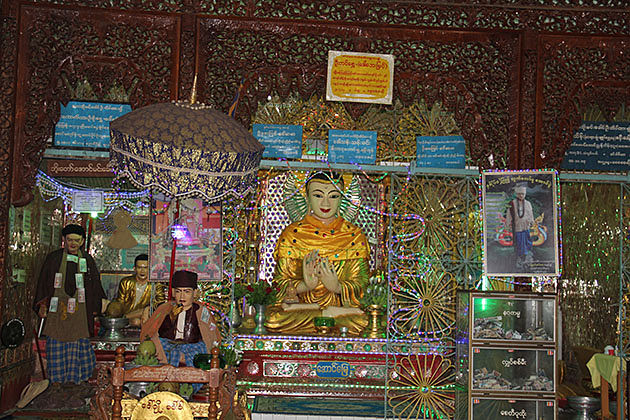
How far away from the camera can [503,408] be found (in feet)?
18.2

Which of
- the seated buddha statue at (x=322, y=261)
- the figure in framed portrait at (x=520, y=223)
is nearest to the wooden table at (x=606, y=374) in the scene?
the figure in framed portrait at (x=520, y=223)

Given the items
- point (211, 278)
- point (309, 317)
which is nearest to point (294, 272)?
point (309, 317)

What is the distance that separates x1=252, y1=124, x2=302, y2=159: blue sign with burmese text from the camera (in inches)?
266

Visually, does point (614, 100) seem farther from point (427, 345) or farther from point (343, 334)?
point (343, 334)

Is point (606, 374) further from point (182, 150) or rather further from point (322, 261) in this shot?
point (182, 150)

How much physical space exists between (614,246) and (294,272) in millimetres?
3725

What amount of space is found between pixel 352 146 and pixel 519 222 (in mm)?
1773

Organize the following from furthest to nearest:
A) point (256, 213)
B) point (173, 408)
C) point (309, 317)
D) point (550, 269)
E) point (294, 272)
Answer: point (256, 213) → point (294, 272) → point (309, 317) → point (550, 269) → point (173, 408)

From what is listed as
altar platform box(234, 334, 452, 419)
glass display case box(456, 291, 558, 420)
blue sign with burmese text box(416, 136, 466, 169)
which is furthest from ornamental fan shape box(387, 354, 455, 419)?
blue sign with burmese text box(416, 136, 466, 169)

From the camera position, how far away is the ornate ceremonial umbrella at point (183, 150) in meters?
4.65

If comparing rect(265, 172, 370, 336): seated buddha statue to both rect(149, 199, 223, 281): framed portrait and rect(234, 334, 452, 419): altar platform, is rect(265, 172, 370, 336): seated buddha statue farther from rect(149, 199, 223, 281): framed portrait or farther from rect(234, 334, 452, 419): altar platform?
rect(149, 199, 223, 281): framed portrait

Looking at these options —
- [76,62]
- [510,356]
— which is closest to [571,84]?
[510,356]

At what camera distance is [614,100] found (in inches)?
241

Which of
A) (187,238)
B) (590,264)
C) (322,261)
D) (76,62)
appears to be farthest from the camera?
(590,264)
